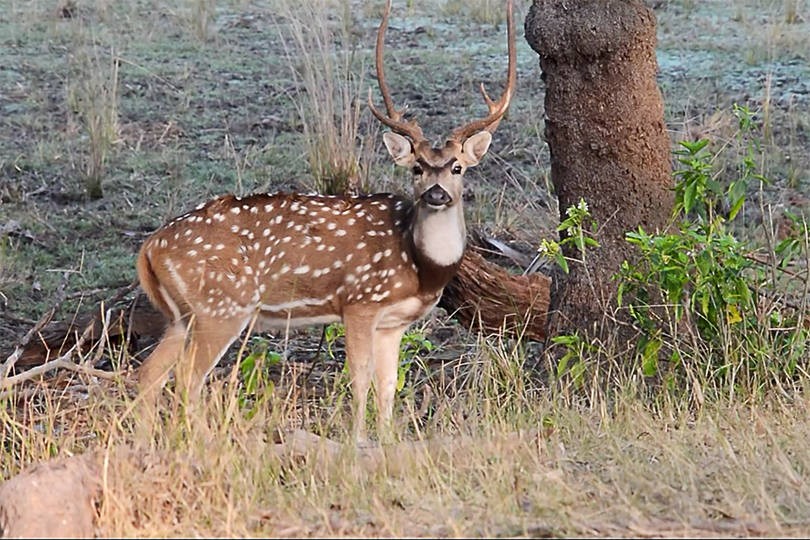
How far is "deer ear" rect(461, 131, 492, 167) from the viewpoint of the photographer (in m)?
7.10

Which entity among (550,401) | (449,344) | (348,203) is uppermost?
(348,203)

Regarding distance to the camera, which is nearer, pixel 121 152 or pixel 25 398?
pixel 25 398

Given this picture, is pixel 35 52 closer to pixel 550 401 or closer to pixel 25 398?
pixel 25 398

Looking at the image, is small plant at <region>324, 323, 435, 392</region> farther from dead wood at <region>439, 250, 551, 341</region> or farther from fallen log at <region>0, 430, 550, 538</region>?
fallen log at <region>0, 430, 550, 538</region>

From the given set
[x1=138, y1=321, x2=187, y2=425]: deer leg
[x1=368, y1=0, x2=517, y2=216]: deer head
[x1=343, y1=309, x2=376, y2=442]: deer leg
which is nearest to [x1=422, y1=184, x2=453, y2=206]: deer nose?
[x1=368, y1=0, x2=517, y2=216]: deer head

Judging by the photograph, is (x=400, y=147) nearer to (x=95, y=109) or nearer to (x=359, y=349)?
(x=359, y=349)

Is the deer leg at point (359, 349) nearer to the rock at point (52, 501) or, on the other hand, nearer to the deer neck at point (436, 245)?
the deer neck at point (436, 245)

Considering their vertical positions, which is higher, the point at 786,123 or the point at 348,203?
the point at 348,203

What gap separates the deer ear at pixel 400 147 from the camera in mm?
7059

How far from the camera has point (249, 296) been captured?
7.17 m

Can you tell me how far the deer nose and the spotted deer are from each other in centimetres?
6

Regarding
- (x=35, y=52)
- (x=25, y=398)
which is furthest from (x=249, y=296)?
(x=35, y=52)

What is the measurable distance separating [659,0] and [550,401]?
1165cm

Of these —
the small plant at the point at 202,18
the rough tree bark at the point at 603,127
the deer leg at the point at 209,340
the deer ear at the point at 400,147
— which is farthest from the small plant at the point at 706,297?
the small plant at the point at 202,18
